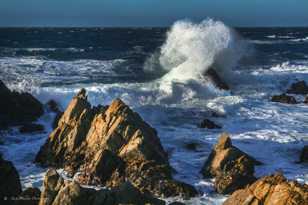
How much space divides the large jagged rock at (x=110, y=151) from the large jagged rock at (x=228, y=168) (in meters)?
0.92

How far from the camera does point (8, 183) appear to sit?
36.3ft

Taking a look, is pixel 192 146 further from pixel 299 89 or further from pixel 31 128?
pixel 299 89

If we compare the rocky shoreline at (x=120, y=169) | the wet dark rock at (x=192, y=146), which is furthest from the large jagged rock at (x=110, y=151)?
the wet dark rock at (x=192, y=146)

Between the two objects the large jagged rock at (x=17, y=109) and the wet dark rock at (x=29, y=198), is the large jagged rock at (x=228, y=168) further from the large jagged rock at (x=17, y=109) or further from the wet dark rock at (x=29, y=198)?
the large jagged rock at (x=17, y=109)

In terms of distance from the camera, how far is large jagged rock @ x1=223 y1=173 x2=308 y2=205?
8664 mm

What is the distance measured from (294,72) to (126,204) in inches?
1145

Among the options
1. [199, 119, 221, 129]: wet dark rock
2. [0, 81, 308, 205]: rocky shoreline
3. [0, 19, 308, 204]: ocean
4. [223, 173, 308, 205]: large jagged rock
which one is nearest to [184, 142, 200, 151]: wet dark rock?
[0, 19, 308, 204]: ocean

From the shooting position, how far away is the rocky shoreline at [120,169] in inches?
364

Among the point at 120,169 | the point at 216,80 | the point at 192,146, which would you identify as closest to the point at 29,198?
the point at 120,169

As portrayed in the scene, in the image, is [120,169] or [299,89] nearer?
[120,169]

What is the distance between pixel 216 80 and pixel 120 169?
1803 centimetres

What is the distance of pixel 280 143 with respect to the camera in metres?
17.4

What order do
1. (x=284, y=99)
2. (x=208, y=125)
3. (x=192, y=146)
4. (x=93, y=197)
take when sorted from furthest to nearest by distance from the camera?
(x=284, y=99) → (x=208, y=125) → (x=192, y=146) → (x=93, y=197)

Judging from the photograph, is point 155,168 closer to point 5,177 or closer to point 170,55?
point 5,177
